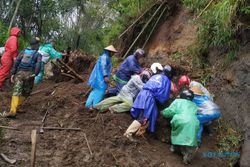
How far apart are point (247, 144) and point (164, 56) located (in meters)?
4.63

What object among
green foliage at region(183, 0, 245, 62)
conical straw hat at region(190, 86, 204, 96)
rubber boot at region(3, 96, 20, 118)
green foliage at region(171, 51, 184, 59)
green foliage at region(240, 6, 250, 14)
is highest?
green foliage at region(240, 6, 250, 14)

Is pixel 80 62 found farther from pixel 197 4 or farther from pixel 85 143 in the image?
pixel 85 143

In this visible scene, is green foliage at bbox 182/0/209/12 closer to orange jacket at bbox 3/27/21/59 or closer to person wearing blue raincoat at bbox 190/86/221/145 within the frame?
person wearing blue raincoat at bbox 190/86/221/145

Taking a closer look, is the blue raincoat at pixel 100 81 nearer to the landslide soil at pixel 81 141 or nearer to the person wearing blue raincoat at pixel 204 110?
the landslide soil at pixel 81 141

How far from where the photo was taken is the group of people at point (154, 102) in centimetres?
807

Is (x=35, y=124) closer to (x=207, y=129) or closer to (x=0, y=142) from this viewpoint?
(x=0, y=142)

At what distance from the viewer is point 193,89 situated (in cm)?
896

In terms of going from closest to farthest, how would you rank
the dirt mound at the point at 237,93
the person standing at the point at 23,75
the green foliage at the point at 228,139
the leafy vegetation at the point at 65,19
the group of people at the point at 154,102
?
the group of people at the point at 154,102
the green foliage at the point at 228,139
the dirt mound at the point at 237,93
the person standing at the point at 23,75
the leafy vegetation at the point at 65,19

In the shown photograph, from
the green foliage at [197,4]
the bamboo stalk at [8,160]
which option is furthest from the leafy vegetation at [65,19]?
the bamboo stalk at [8,160]

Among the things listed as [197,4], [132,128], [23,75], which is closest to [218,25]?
[197,4]

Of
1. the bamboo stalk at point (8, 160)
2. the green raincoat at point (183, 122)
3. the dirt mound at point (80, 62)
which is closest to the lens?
the bamboo stalk at point (8, 160)

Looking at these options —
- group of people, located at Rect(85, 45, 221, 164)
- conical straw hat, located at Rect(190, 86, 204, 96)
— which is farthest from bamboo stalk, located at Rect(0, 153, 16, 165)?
conical straw hat, located at Rect(190, 86, 204, 96)

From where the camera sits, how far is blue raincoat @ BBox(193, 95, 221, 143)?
28.1 ft

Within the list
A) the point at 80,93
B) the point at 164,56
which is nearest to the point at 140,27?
the point at 164,56
